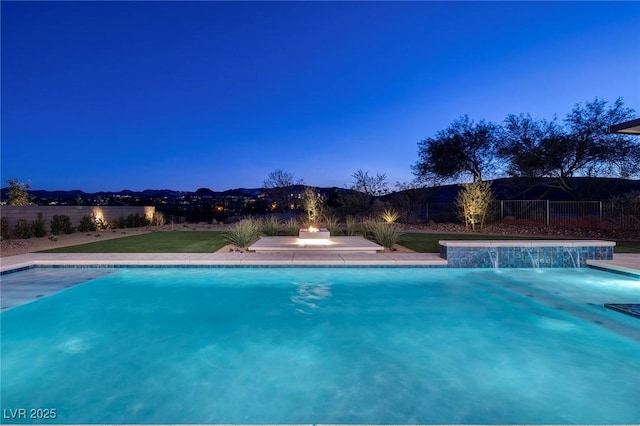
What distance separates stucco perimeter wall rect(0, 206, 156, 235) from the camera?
12.9 metres

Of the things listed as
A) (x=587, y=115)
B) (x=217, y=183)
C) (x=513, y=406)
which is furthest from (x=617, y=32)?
(x=217, y=183)

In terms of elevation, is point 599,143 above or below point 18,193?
above

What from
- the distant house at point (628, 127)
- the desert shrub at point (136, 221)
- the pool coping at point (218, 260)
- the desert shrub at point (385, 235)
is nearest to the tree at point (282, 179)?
the desert shrub at point (136, 221)

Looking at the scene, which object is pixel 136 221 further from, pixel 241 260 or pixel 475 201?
pixel 475 201

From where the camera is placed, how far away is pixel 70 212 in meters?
15.8

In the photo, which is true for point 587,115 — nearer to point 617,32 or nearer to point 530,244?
point 617,32

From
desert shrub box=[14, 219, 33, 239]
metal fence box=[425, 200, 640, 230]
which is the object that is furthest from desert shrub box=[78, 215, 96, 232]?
metal fence box=[425, 200, 640, 230]

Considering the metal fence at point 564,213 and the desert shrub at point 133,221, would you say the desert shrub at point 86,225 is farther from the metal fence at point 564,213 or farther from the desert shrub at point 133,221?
the metal fence at point 564,213

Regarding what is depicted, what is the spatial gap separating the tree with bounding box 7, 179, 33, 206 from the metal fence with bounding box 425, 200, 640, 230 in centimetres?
2199

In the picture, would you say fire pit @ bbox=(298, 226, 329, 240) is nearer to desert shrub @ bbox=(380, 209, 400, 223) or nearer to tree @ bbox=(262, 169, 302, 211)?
desert shrub @ bbox=(380, 209, 400, 223)

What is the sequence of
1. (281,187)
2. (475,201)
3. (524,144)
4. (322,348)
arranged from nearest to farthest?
1. (322,348)
2. (475,201)
3. (524,144)
4. (281,187)

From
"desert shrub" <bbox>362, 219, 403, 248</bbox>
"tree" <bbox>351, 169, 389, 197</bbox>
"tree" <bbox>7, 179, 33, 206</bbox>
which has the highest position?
"tree" <bbox>351, 169, 389, 197</bbox>

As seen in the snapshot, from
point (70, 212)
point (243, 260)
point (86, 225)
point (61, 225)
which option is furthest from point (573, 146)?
point (70, 212)

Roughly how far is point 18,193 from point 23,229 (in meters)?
6.81
